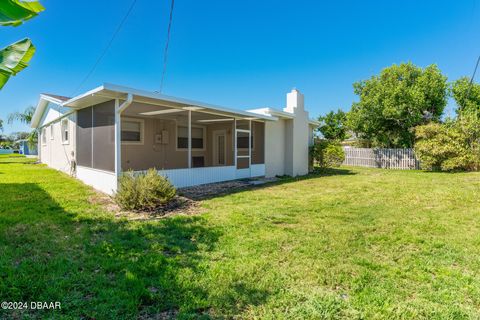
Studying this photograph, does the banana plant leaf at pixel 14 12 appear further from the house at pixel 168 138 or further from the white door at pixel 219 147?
the white door at pixel 219 147

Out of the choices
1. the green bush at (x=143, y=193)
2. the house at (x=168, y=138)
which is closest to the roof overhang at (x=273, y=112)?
the house at (x=168, y=138)

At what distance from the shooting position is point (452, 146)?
600 inches

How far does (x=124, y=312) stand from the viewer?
8.17 ft

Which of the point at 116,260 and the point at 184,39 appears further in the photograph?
the point at 184,39

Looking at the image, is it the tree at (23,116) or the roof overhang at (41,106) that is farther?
the tree at (23,116)

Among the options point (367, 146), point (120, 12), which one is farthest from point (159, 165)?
point (367, 146)

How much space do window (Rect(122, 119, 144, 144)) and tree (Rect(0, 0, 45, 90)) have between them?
10.2 metres

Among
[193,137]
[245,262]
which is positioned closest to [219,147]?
[193,137]

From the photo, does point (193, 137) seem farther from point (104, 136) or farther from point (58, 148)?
point (58, 148)

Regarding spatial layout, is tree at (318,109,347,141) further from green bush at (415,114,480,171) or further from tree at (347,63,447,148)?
green bush at (415,114,480,171)

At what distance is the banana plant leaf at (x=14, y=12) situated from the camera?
1777 mm

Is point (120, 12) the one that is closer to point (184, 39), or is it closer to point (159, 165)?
point (184, 39)

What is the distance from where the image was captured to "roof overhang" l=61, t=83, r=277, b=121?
6844mm

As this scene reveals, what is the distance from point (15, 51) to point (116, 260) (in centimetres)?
266
